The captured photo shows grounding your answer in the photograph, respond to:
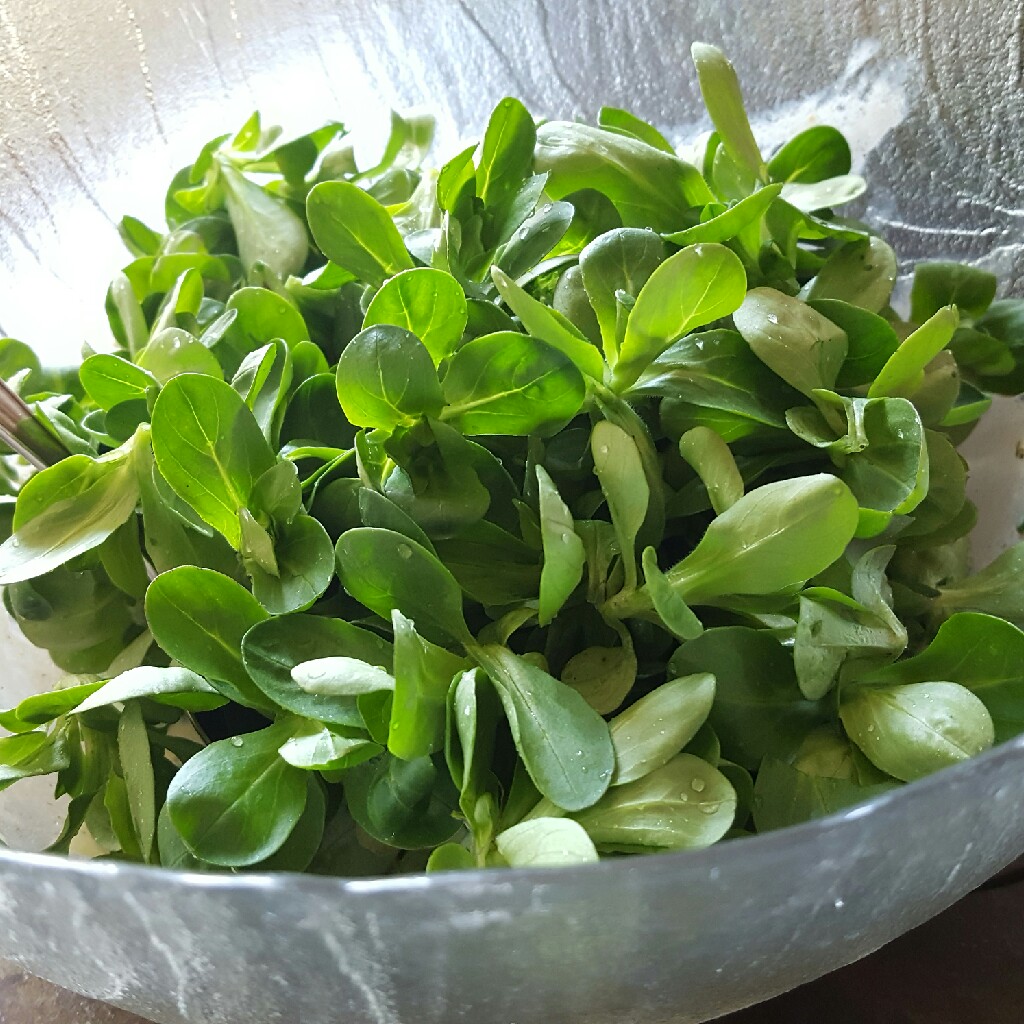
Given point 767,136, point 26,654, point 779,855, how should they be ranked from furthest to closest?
1. point 767,136
2. point 26,654
3. point 779,855

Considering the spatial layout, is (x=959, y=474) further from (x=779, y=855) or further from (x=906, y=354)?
(x=779, y=855)

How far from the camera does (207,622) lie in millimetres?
243

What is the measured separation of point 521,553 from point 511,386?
5 centimetres

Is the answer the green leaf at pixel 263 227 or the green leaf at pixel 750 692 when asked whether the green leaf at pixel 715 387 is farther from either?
the green leaf at pixel 263 227

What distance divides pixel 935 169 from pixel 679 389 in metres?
0.26

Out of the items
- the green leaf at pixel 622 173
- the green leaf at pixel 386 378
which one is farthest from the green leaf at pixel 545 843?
the green leaf at pixel 622 173

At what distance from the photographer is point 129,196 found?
1.75ft

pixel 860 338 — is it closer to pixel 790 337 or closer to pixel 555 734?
pixel 790 337

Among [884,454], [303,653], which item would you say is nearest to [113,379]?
[303,653]

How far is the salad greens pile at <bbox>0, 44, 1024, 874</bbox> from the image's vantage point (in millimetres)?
223

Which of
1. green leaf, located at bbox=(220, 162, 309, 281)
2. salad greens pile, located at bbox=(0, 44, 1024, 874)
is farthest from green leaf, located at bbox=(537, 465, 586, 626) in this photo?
green leaf, located at bbox=(220, 162, 309, 281)

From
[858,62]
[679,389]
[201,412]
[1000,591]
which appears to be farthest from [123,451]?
[858,62]

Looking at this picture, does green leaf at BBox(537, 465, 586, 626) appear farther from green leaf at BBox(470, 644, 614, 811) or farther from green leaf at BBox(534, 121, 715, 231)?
green leaf at BBox(534, 121, 715, 231)

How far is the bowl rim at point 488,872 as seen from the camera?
5.9 inches
